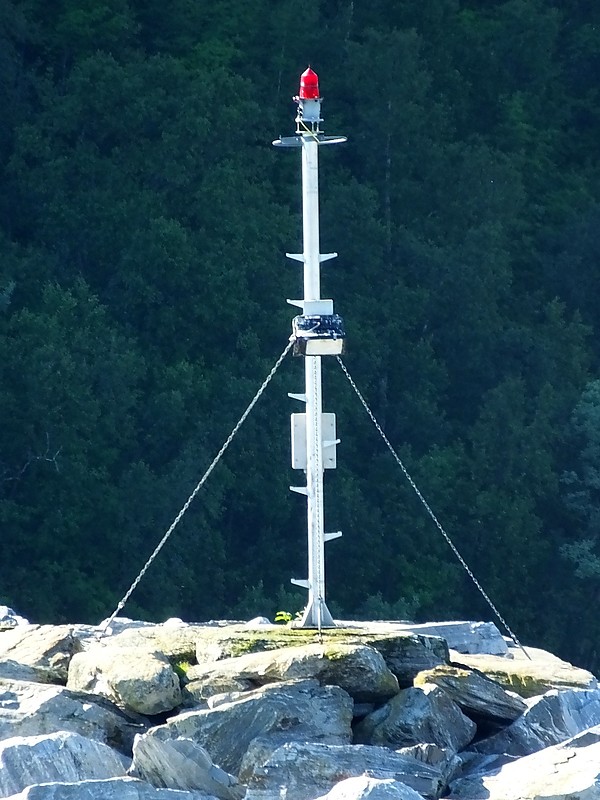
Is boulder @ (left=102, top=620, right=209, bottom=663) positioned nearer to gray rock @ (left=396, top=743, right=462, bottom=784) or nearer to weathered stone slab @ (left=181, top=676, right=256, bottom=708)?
weathered stone slab @ (left=181, top=676, right=256, bottom=708)

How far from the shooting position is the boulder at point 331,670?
42.4ft

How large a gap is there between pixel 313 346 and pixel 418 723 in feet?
10.2

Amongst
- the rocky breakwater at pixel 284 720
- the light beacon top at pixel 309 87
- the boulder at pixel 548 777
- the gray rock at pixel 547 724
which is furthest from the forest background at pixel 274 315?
the boulder at pixel 548 777

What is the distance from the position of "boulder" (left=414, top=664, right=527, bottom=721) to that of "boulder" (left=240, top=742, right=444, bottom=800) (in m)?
1.11

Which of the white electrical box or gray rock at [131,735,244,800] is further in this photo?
the white electrical box

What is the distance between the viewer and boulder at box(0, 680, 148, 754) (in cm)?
1255

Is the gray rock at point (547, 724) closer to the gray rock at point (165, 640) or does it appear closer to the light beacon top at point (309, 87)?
the gray rock at point (165, 640)

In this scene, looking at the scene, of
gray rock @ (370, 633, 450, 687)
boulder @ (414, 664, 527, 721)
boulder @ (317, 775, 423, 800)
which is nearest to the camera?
boulder @ (317, 775, 423, 800)

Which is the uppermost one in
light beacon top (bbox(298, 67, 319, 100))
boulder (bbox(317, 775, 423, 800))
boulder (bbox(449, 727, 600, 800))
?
light beacon top (bbox(298, 67, 319, 100))

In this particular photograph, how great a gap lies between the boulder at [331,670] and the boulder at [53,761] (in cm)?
127

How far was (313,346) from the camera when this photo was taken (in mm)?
14203

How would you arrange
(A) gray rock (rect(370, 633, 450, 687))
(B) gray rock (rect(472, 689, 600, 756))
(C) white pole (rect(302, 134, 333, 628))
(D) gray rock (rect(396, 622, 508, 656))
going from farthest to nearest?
(D) gray rock (rect(396, 622, 508, 656))
(C) white pole (rect(302, 134, 333, 628))
(A) gray rock (rect(370, 633, 450, 687))
(B) gray rock (rect(472, 689, 600, 756))

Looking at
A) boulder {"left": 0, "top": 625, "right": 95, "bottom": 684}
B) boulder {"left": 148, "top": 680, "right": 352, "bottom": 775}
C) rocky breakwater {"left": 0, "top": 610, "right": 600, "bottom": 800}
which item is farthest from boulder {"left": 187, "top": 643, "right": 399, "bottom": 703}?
boulder {"left": 0, "top": 625, "right": 95, "bottom": 684}

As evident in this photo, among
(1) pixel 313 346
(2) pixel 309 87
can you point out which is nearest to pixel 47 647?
(1) pixel 313 346
